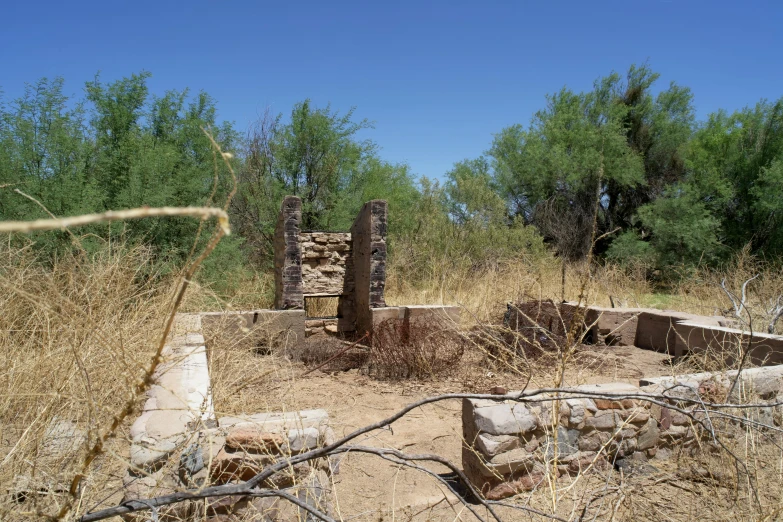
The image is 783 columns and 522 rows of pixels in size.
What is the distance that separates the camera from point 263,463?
114 inches

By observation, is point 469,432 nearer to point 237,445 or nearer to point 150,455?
point 237,445

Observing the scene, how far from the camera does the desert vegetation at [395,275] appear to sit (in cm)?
208

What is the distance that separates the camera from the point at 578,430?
3.85 m

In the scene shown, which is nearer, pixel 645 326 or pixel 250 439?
pixel 250 439

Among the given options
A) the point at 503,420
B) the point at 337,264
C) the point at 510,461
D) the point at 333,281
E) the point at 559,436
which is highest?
the point at 337,264

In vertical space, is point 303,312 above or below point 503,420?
above

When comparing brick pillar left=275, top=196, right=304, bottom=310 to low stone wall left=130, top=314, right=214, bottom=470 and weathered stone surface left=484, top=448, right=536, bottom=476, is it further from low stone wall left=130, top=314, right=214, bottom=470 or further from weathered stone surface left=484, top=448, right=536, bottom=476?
weathered stone surface left=484, top=448, right=536, bottom=476

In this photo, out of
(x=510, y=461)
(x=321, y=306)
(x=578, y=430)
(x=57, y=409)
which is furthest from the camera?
(x=321, y=306)

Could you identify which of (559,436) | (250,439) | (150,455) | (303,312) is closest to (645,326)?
(559,436)

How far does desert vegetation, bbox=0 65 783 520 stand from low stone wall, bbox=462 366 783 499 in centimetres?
15

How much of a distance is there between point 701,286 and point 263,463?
39.8 ft

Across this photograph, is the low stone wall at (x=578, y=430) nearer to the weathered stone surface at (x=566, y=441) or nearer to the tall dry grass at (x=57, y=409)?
the weathered stone surface at (x=566, y=441)

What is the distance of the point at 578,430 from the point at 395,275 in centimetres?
877

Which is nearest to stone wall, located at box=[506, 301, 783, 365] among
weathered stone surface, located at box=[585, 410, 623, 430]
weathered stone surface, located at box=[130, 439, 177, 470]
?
weathered stone surface, located at box=[585, 410, 623, 430]
